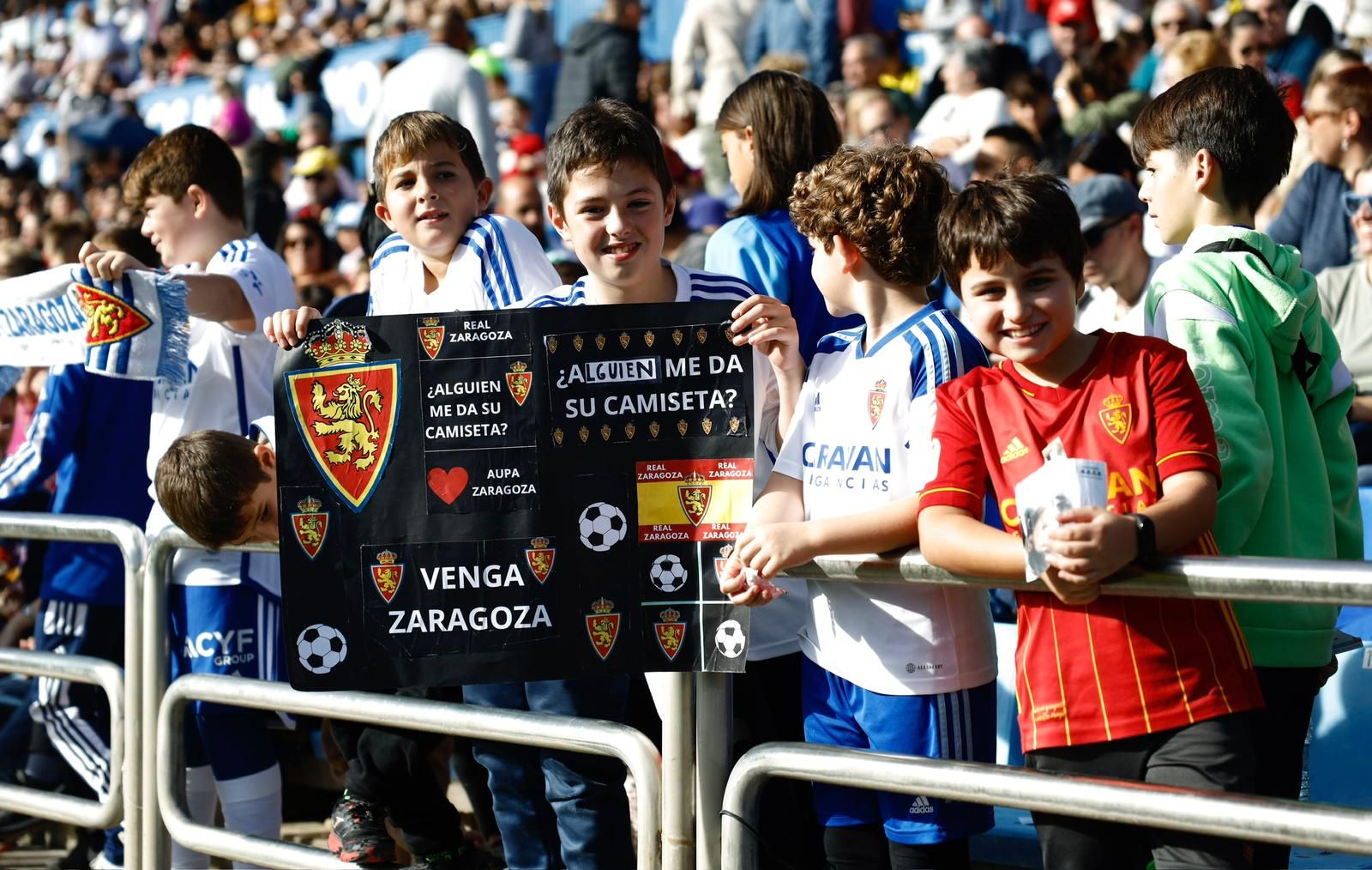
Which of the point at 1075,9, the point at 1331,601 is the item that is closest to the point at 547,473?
the point at 1331,601

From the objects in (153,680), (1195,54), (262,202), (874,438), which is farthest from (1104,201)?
(262,202)

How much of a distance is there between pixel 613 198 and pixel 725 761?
1143mm

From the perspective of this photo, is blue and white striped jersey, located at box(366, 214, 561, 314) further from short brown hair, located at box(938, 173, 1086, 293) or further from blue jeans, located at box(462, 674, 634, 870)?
short brown hair, located at box(938, 173, 1086, 293)

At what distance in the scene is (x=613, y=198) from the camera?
3.13 m

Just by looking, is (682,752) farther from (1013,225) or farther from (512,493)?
(1013,225)

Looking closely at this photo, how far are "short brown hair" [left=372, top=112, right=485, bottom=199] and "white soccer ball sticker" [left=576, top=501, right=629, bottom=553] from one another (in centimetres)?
114

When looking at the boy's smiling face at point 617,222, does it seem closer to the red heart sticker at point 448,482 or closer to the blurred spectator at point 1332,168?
the red heart sticker at point 448,482

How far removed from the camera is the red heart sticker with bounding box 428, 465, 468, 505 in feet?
9.85

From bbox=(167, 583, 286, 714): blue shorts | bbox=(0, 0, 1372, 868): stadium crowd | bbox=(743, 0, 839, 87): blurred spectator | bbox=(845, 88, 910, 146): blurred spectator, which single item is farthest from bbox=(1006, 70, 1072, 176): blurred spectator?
bbox=(167, 583, 286, 714): blue shorts

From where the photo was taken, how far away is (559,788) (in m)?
3.19

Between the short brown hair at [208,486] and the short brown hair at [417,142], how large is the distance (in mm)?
733

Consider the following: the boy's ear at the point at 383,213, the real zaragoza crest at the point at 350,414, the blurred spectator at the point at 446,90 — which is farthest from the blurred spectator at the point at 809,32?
the real zaragoza crest at the point at 350,414

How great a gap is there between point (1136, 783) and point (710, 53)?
32.2 ft

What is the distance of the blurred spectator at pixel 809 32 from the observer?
11.1 m
